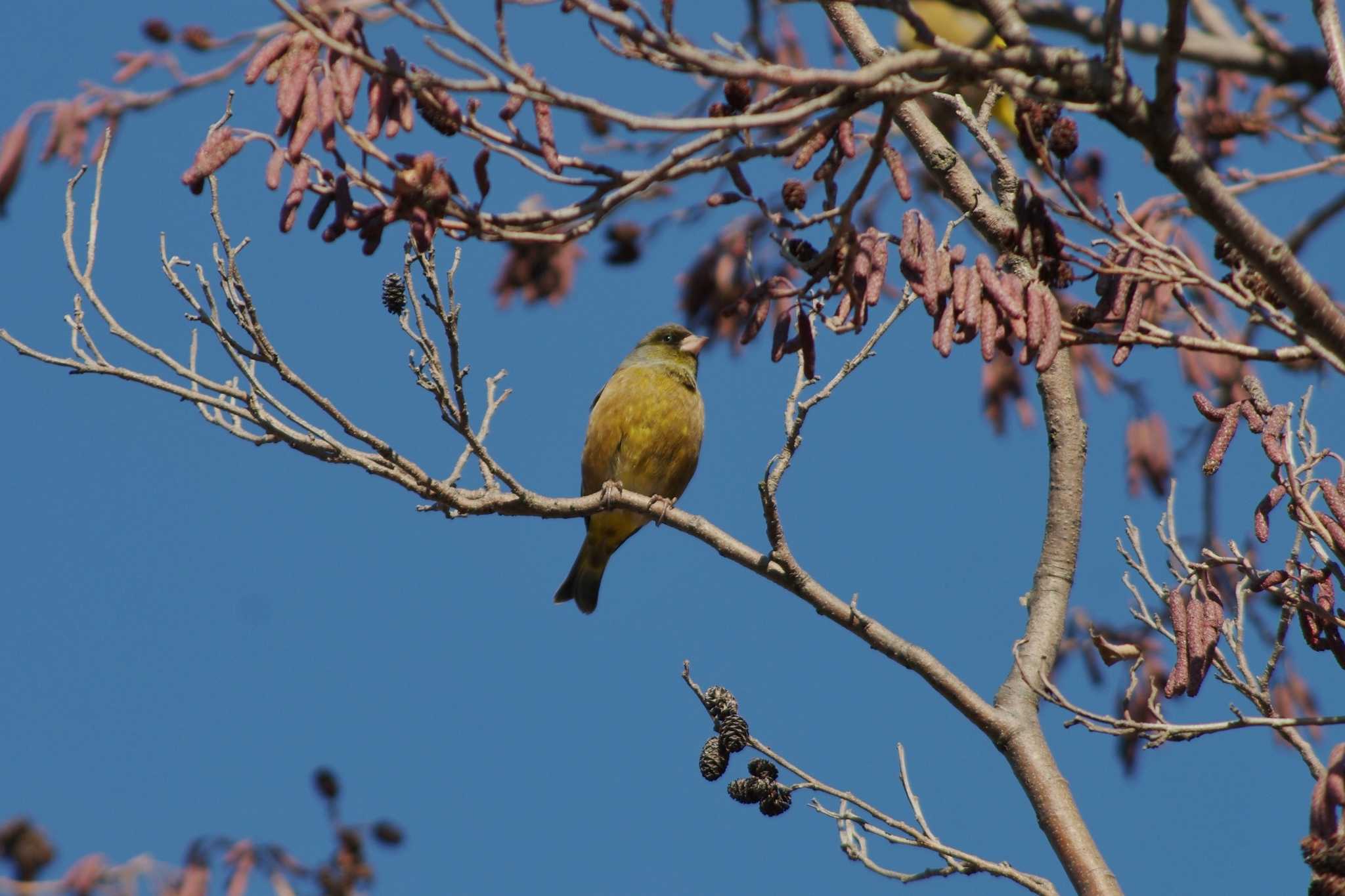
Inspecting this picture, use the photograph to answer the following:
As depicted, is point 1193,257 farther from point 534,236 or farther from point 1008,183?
point 534,236

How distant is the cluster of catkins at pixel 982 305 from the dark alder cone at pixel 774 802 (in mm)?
1919

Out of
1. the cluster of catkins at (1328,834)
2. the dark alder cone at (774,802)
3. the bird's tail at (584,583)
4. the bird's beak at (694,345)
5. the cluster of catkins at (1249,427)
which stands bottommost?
the cluster of catkins at (1328,834)

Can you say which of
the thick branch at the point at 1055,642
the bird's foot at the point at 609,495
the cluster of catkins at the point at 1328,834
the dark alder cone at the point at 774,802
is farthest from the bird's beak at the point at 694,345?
the cluster of catkins at the point at 1328,834

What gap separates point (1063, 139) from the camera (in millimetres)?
3057

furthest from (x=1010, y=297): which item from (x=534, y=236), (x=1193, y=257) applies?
(x=1193, y=257)

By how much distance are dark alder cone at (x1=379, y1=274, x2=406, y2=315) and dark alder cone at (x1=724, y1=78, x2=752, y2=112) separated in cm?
179

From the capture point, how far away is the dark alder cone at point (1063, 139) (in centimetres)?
305

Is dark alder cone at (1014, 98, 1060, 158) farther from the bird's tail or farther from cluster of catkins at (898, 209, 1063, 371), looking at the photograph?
the bird's tail

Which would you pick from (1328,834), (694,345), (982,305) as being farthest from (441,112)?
(694,345)

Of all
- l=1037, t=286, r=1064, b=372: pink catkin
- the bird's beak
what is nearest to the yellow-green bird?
the bird's beak

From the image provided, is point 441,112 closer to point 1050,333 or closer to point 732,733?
point 1050,333

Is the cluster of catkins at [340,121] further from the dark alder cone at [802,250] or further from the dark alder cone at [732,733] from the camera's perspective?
the dark alder cone at [732,733]

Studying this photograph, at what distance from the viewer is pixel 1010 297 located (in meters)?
2.95

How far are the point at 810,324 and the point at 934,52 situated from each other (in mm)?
809
